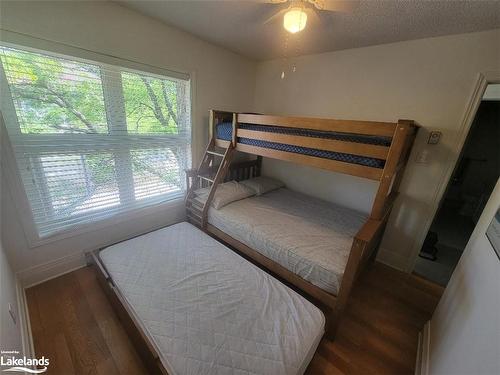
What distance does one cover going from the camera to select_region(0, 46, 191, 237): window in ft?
5.08

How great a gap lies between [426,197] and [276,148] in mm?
1669

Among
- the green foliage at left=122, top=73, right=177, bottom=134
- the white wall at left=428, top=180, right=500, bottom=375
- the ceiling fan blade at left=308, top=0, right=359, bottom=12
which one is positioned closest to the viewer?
the white wall at left=428, top=180, right=500, bottom=375

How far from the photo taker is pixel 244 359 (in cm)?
103

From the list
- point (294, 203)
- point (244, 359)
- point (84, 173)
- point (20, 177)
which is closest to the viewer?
point (244, 359)

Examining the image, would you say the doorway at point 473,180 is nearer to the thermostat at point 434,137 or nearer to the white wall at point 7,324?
the thermostat at point 434,137

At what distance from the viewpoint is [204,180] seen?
2.81 metres

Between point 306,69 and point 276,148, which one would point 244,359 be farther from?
point 306,69

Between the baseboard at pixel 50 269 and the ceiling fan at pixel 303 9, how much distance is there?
2750 mm

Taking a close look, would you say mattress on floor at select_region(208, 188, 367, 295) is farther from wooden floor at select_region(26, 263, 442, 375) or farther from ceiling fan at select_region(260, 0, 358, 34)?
ceiling fan at select_region(260, 0, 358, 34)

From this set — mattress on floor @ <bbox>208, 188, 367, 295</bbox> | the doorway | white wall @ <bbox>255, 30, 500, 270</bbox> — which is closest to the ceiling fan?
white wall @ <bbox>255, 30, 500, 270</bbox>

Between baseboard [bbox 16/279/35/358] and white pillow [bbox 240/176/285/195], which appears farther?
white pillow [bbox 240/176/285/195]

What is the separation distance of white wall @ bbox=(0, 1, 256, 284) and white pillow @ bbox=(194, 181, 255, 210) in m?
0.47

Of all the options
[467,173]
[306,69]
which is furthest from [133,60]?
[467,173]

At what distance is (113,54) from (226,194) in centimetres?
173
